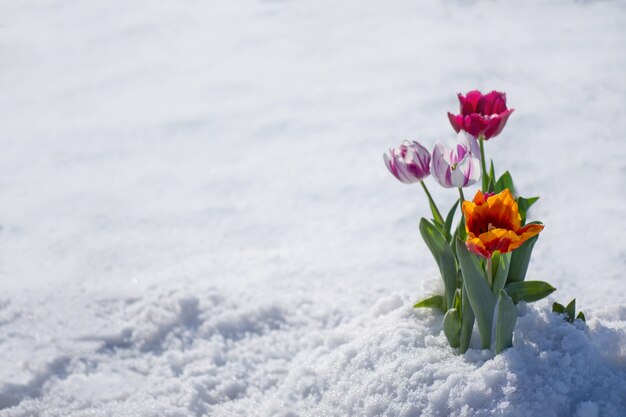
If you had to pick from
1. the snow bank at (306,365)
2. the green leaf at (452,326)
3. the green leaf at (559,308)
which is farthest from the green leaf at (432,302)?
the green leaf at (559,308)

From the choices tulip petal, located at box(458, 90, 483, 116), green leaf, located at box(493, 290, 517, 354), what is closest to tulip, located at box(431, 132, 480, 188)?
tulip petal, located at box(458, 90, 483, 116)

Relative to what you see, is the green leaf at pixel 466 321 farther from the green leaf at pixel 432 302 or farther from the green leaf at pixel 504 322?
the green leaf at pixel 432 302

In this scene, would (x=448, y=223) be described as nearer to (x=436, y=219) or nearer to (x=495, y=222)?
(x=436, y=219)

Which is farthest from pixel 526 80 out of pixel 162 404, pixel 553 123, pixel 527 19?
pixel 162 404

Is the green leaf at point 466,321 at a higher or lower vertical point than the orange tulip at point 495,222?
lower

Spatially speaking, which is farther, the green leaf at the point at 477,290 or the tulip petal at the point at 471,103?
the tulip petal at the point at 471,103

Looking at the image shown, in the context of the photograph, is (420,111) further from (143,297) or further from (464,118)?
(464,118)
